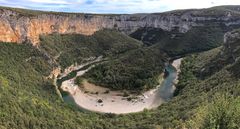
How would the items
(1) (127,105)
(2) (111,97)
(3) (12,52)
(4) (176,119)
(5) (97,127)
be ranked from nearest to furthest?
(4) (176,119), (5) (97,127), (1) (127,105), (2) (111,97), (3) (12,52)

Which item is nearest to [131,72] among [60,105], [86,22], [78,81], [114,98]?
[78,81]

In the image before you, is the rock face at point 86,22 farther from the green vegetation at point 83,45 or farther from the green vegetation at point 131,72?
the green vegetation at point 131,72

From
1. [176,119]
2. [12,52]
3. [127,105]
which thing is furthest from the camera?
[12,52]

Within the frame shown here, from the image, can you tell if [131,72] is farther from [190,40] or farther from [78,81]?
[190,40]

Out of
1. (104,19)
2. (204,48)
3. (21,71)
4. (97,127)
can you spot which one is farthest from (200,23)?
(97,127)

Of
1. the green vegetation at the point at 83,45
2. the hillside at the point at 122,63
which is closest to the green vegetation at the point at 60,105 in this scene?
the hillside at the point at 122,63

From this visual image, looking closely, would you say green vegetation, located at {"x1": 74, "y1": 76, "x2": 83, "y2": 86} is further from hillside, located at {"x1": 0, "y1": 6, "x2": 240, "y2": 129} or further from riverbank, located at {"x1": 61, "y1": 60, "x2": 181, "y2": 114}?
hillside, located at {"x1": 0, "y1": 6, "x2": 240, "y2": 129}

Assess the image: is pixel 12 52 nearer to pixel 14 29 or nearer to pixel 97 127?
pixel 14 29
